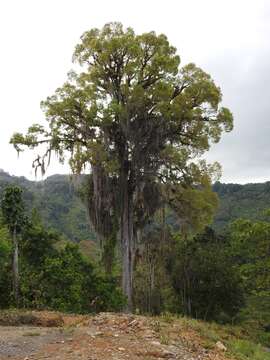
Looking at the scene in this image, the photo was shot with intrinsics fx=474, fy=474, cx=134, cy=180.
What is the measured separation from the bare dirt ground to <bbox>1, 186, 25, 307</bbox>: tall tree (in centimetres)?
774

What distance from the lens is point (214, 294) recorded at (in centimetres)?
2950

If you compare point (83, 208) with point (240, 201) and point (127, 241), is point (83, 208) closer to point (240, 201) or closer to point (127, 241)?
point (240, 201)

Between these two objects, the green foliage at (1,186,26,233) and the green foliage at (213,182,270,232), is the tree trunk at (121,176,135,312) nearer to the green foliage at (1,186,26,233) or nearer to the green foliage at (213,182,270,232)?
the green foliage at (1,186,26,233)

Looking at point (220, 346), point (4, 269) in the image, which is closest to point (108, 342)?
point (220, 346)

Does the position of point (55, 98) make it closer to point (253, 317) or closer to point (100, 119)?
point (100, 119)

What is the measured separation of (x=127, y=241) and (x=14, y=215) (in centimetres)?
519

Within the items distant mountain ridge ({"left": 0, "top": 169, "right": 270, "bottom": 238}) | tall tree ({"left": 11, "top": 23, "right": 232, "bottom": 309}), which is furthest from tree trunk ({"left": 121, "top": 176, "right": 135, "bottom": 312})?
distant mountain ridge ({"left": 0, "top": 169, "right": 270, "bottom": 238})

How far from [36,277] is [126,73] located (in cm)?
1009

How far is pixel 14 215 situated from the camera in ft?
65.1

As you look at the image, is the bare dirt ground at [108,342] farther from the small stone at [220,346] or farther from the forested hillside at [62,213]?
the forested hillside at [62,213]

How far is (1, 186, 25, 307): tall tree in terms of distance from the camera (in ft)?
63.6

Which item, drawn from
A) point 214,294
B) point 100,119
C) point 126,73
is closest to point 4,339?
point 100,119

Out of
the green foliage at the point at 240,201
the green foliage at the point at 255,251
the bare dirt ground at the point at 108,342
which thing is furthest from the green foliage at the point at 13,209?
the green foliage at the point at 240,201

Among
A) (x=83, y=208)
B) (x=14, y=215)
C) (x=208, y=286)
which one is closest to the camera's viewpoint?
(x=14, y=215)
